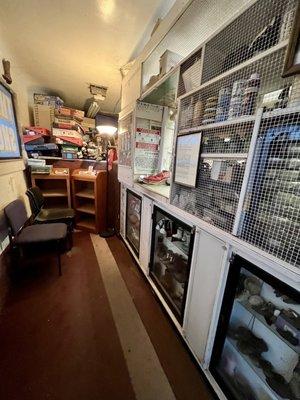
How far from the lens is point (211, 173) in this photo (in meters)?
1.03

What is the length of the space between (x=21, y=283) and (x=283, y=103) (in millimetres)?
2564

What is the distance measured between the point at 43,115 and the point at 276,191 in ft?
12.8

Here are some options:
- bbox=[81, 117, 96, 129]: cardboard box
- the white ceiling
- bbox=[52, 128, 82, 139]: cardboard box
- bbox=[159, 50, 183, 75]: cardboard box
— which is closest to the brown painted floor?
bbox=[159, 50, 183, 75]: cardboard box

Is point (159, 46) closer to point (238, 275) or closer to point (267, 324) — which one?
point (238, 275)

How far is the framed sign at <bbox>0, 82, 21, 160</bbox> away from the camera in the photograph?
1822 millimetres

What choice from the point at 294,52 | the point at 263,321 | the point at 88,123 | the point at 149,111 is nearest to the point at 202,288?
the point at 263,321

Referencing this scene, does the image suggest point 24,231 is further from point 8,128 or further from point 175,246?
point 175,246

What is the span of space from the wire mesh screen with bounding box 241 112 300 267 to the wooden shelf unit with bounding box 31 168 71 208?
2.95m

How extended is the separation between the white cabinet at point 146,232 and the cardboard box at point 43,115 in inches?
106

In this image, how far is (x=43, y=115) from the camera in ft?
10.8

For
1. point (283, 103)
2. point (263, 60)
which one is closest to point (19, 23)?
point (263, 60)

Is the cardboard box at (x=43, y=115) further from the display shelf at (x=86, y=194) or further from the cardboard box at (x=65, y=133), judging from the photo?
the display shelf at (x=86, y=194)

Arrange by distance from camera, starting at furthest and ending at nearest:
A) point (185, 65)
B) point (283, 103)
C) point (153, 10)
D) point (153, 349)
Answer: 1. point (153, 10)
2. point (153, 349)
3. point (185, 65)
4. point (283, 103)

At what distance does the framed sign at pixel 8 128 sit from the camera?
71.7 inches
